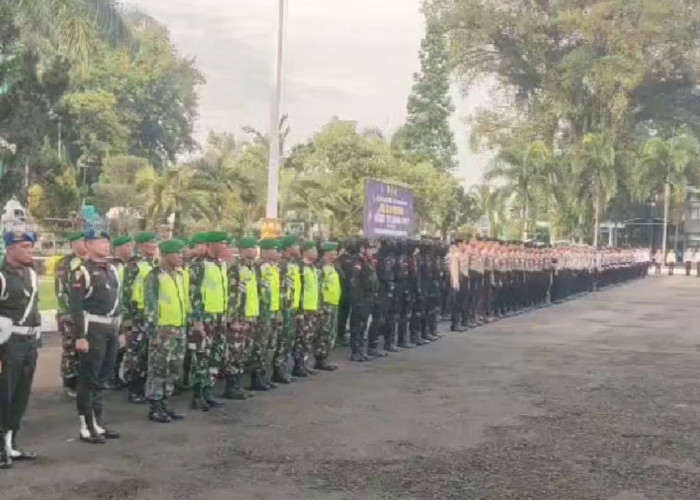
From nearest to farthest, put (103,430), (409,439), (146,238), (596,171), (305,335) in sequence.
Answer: (103,430), (409,439), (146,238), (305,335), (596,171)

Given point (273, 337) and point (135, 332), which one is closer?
point (135, 332)

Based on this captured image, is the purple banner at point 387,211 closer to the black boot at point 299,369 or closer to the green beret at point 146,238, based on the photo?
the black boot at point 299,369

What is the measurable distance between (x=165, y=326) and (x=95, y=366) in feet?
2.96

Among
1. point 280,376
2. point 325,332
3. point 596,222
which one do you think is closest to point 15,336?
point 280,376

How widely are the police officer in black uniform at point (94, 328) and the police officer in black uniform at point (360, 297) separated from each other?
17.2ft

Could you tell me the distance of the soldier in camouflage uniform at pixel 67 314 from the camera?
847 cm

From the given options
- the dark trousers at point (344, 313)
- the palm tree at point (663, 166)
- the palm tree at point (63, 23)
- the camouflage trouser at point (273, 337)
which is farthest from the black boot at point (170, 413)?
the palm tree at point (663, 166)

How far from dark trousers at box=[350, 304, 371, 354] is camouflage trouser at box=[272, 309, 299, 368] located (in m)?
2.08

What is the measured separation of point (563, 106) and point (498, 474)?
44870 millimetres

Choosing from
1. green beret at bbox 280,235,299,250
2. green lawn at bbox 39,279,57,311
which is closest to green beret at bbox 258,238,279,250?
green beret at bbox 280,235,299,250

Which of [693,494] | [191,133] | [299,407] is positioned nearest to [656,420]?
[693,494]

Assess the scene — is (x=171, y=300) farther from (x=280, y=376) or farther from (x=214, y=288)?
(x=280, y=376)

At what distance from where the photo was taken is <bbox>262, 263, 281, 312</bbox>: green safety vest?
9289 millimetres

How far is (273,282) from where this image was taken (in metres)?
9.42
